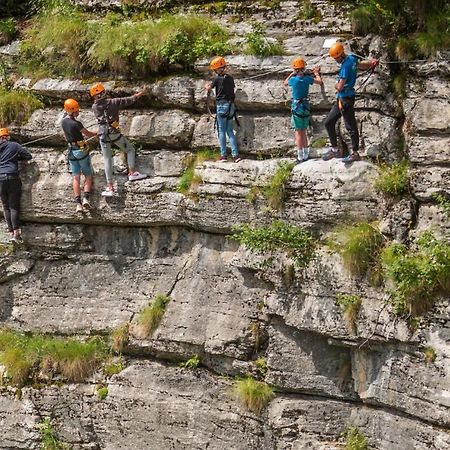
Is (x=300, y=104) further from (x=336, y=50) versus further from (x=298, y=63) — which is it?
(x=336, y=50)

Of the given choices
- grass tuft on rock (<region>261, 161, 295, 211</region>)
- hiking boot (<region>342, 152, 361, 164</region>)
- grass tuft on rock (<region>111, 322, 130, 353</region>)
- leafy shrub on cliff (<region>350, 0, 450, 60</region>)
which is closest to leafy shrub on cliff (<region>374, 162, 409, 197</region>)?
hiking boot (<region>342, 152, 361, 164</region>)

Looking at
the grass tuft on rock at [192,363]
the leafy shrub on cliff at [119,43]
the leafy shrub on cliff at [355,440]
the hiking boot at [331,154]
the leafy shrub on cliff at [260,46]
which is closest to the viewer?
the leafy shrub on cliff at [355,440]

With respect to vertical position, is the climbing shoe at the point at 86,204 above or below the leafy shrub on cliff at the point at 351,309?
above

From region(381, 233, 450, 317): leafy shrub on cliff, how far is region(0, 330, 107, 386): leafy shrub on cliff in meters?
5.43

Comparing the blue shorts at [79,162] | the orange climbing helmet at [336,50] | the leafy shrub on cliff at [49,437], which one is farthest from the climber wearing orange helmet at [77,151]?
the orange climbing helmet at [336,50]

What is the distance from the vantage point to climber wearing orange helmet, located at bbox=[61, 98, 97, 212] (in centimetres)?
1474

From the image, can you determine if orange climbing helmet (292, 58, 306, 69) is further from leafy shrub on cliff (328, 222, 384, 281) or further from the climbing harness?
leafy shrub on cliff (328, 222, 384, 281)

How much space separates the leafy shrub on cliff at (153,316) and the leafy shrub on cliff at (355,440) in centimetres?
368

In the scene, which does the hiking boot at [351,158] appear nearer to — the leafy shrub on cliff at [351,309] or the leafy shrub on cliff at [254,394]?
the leafy shrub on cliff at [351,309]

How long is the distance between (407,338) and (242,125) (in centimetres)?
468

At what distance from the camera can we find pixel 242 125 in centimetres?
1448

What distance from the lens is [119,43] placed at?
1557cm

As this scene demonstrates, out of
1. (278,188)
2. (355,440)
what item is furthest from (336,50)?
(355,440)

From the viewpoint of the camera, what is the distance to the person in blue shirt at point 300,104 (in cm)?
1346
